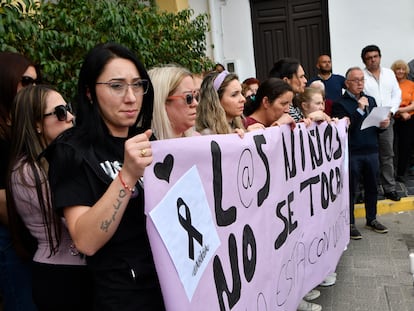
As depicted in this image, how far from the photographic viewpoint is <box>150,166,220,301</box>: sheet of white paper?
58.9 inches

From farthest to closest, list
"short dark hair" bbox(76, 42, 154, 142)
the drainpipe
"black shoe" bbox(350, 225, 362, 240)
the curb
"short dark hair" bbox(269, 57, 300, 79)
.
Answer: the drainpipe → the curb → "black shoe" bbox(350, 225, 362, 240) → "short dark hair" bbox(269, 57, 300, 79) → "short dark hair" bbox(76, 42, 154, 142)

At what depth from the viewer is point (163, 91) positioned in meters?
2.11

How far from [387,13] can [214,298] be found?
23.3 ft

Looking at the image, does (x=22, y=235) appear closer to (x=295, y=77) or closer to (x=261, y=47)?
(x=295, y=77)

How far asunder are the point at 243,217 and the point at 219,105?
45.6 inches

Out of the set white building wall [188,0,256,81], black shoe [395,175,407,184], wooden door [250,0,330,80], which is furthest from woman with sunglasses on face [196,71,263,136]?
wooden door [250,0,330,80]

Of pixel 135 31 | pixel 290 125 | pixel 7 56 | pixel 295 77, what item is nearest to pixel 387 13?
pixel 295 77

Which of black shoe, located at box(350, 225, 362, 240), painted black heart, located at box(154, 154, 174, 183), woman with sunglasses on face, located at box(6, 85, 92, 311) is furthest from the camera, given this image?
black shoe, located at box(350, 225, 362, 240)

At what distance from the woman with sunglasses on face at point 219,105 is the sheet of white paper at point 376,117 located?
1.68 metres

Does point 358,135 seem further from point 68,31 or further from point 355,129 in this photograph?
point 68,31

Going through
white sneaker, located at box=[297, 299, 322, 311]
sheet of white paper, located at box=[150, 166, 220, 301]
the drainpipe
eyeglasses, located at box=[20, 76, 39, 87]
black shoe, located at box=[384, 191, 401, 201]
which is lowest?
white sneaker, located at box=[297, 299, 322, 311]

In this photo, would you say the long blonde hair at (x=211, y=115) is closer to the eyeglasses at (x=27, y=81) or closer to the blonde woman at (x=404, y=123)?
the eyeglasses at (x=27, y=81)

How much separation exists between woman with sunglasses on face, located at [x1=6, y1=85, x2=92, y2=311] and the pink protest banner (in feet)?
1.50

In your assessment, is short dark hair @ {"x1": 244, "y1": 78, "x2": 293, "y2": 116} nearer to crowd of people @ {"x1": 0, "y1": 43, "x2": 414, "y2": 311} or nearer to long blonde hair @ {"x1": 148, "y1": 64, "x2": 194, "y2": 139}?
crowd of people @ {"x1": 0, "y1": 43, "x2": 414, "y2": 311}
